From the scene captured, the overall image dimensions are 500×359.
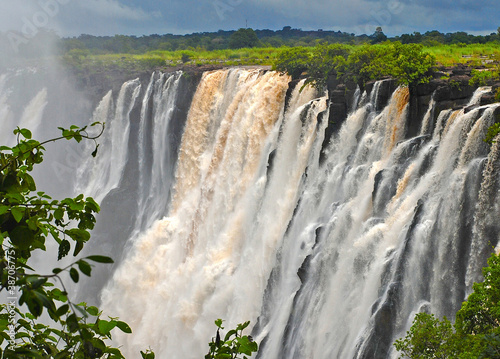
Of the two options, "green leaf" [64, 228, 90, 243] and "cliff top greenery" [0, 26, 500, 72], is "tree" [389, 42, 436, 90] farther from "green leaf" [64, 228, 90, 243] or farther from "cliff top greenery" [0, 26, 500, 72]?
"green leaf" [64, 228, 90, 243]

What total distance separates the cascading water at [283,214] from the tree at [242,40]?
2662 cm

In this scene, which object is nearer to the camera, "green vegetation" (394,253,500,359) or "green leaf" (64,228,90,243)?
→ "green leaf" (64,228,90,243)

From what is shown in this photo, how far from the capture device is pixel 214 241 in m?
26.9

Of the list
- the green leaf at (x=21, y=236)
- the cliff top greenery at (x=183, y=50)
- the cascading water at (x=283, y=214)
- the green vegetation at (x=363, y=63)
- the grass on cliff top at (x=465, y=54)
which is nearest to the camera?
the green leaf at (x=21, y=236)

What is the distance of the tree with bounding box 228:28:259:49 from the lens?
66.3 meters

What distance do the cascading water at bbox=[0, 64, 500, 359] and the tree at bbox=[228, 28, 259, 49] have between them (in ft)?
87.3

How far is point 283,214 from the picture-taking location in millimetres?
23562

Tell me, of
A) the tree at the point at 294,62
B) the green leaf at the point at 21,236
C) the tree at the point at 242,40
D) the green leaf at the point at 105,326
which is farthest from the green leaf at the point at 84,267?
the tree at the point at 242,40

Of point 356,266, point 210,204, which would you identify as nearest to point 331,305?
point 356,266

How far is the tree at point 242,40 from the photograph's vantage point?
66312mm

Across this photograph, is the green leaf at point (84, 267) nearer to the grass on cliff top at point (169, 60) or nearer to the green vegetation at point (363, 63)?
the green vegetation at point (363, 63)

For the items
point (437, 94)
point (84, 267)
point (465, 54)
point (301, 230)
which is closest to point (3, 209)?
point (84, 267)

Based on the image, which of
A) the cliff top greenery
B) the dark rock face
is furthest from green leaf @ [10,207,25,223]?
the cliff top greenery

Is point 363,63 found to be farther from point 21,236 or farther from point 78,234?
point 21,236
